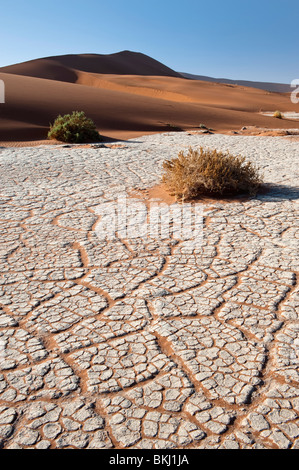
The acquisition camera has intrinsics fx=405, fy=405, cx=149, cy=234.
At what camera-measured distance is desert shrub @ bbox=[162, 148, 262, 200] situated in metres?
5.39

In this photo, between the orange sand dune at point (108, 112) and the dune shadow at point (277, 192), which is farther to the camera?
the orange sand dune at point (108, 112)

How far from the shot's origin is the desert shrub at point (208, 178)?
17.7 ft

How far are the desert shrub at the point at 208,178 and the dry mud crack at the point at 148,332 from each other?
57cm

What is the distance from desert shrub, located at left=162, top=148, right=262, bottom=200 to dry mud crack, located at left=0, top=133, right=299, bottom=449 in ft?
1.88

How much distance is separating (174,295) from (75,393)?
3.82 ft

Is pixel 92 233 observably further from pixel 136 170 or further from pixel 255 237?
pixel 136 170

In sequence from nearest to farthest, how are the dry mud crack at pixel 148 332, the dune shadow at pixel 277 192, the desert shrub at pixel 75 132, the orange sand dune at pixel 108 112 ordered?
the dry mud crack at pixel 148 332
the dune shadow at pixel 277 192
the desert shrub at pixel 75 132
the orange sand dune at pixel 108 112

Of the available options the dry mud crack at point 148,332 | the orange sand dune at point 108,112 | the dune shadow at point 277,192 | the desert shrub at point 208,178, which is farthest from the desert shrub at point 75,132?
the dune shadow at point 277,192

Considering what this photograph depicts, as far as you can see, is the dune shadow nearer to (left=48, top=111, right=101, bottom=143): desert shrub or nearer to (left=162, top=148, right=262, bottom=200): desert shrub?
(left=162, top=148, right=262, bottom=200): desert shrub

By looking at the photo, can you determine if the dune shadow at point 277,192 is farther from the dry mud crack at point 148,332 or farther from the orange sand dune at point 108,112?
the orange sand dune at point 108,112

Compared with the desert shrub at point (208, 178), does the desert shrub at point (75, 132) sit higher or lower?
higher

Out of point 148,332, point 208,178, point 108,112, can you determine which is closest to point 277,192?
point 208,178

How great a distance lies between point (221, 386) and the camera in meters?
2.17

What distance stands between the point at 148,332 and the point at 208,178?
322cm
